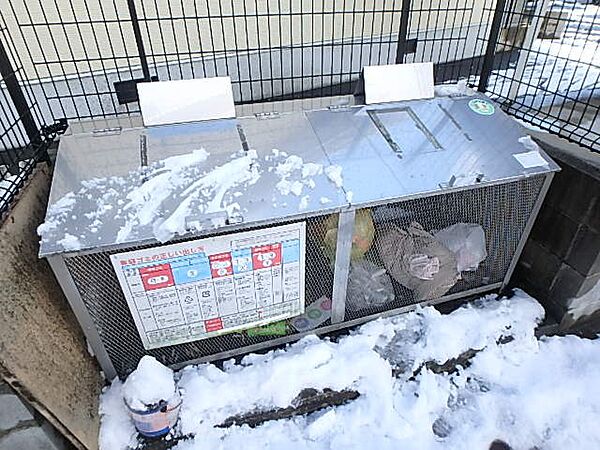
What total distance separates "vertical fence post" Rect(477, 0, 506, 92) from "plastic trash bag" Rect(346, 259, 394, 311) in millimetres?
1142

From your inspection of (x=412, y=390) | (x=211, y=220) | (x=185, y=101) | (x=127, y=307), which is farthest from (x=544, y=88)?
(x=127, y=307)

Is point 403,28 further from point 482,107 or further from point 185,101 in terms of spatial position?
point 185,101

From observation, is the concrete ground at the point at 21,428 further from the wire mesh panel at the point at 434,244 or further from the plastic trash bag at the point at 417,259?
the plastic trash bag at the point at 417,259

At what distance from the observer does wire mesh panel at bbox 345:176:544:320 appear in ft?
4.81

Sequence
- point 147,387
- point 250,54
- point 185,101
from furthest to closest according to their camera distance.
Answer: point 250,54 < point 185,101 < point 147,387

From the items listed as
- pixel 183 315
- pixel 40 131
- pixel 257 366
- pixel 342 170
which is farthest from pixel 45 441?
pixel 342 170

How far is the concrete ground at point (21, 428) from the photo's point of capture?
1106 mm

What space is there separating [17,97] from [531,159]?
6.27ft

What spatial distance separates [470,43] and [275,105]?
2.26 meters

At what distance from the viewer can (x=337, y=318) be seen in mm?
1646

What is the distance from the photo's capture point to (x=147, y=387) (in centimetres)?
128

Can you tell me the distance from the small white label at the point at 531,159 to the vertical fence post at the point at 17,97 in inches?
71.0

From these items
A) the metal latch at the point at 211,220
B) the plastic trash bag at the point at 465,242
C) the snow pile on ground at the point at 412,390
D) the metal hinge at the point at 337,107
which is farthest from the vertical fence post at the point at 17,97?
the plastic trash bag at the point at 465,242

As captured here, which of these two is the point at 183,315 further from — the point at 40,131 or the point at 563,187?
the point at 563,187
